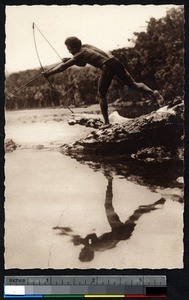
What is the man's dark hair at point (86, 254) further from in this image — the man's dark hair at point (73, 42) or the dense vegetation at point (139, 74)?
the man's dark hair at point (73, 42)

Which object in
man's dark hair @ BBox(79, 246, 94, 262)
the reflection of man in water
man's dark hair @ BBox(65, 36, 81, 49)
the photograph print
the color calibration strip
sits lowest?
the color calibration strip

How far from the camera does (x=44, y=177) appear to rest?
5.26 feet

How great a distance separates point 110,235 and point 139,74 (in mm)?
658

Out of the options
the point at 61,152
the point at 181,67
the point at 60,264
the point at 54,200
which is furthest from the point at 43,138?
the point at 181,67

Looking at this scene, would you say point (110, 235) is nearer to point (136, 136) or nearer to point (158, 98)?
point (136, 136)

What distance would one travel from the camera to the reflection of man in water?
1.58 meters

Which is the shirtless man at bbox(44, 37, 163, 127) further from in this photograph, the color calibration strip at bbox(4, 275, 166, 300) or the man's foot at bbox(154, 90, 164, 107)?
the color calibration strip at bbox(4, 275, 166, 300)

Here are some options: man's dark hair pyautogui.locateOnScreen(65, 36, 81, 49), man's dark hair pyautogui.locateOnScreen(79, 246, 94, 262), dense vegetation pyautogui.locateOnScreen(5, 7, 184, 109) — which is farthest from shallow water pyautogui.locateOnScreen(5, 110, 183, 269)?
man's dark hair pyautogui.locateOnScreen(65, 36, 81, 49)

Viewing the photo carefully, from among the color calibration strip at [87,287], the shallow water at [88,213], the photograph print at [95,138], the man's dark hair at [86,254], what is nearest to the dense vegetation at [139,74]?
the photograph print at [95,138]

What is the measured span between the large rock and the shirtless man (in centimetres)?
5

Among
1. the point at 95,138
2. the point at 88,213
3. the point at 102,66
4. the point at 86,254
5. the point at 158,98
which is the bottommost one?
the point at 86,254

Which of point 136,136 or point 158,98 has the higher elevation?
point 158,98

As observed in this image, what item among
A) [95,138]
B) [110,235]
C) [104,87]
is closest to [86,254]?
[110,235]

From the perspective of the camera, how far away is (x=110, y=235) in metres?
1.58
